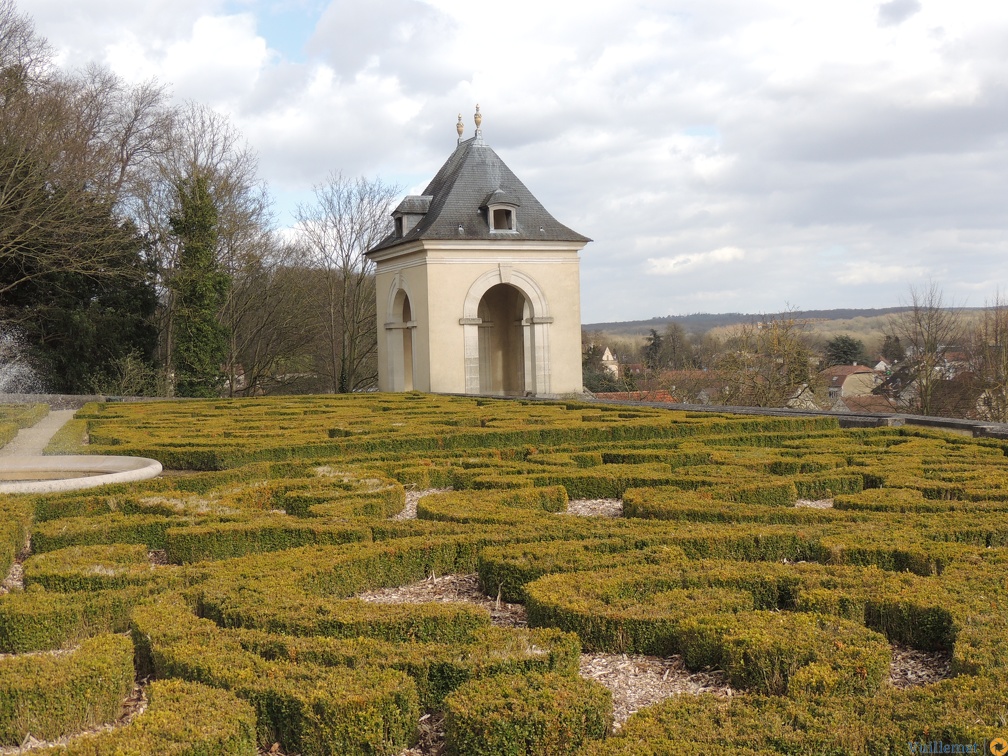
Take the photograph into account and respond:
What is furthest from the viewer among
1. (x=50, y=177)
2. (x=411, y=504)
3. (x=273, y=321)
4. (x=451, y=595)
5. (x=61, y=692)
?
(x=273, y=321)

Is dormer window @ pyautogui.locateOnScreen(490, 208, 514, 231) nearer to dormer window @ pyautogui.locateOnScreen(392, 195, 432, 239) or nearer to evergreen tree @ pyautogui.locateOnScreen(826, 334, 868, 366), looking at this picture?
dormer window @ pyautogui.locateOnScreen(392, 195, 432, 239)

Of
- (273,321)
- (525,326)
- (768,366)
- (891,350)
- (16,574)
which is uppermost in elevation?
(273,321)

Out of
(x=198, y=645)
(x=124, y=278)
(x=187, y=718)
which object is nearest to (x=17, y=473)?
(x=198, y=645)

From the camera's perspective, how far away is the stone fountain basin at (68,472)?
27.5 feet

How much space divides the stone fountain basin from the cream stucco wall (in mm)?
16053

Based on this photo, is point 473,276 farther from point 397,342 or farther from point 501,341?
point 501,341

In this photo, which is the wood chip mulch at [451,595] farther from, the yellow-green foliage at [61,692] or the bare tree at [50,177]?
the bare tree at [50,177]

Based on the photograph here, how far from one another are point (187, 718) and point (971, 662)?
321 cm

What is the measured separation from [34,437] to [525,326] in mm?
15590

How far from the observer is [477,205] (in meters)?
27.2

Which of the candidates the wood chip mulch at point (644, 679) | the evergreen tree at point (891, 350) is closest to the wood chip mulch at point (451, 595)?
the wood chip mulch at point (644, 679)

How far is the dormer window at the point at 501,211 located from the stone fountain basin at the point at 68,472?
1728cm

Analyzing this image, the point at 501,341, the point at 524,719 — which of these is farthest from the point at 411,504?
the point at 501,341

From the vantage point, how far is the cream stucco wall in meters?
26.1
